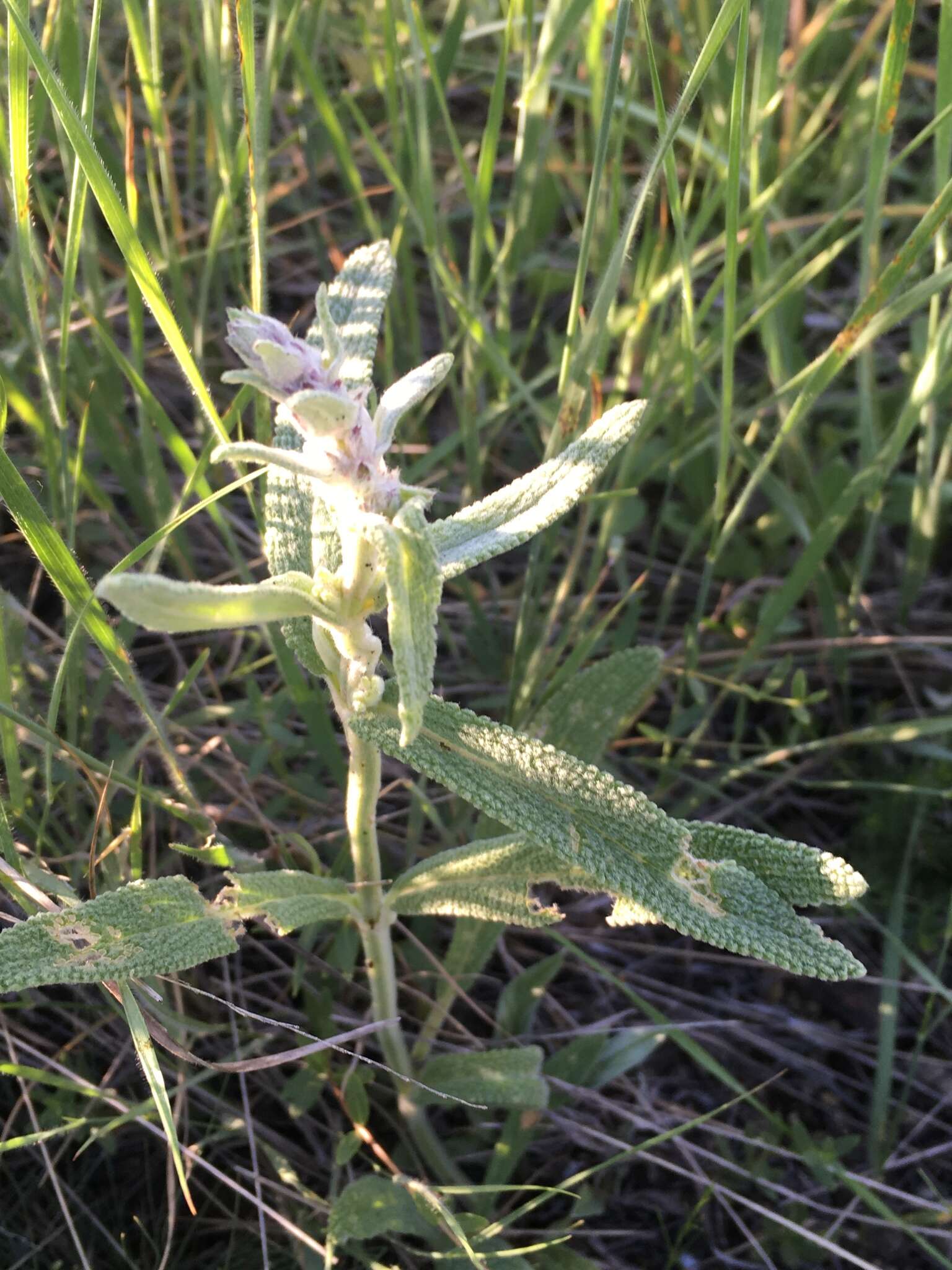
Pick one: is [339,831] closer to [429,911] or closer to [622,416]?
[429,911]

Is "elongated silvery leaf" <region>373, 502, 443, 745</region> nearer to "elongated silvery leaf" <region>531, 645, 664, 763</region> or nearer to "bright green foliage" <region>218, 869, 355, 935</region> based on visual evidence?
"bright green foliage" <region>218, 869, 355, 935</region>

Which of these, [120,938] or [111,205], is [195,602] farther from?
[111,205]

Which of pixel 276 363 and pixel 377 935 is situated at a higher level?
pixel 276 363

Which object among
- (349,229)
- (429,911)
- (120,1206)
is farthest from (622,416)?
(349,229)

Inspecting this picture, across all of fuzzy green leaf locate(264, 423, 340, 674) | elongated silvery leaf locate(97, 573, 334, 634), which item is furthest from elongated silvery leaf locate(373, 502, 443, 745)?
fuzzy green leaf locate(264, 423, 340, 674)

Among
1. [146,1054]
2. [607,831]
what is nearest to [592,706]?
[607,831]

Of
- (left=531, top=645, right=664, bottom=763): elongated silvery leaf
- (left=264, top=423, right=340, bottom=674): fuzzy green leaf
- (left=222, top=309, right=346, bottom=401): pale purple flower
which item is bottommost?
(left=531, top=645, right=664, bottom=763): elongated silvery leaf

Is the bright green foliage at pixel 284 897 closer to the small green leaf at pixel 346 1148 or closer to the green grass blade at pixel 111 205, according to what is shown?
the small green leaf at pixel 346 1148
